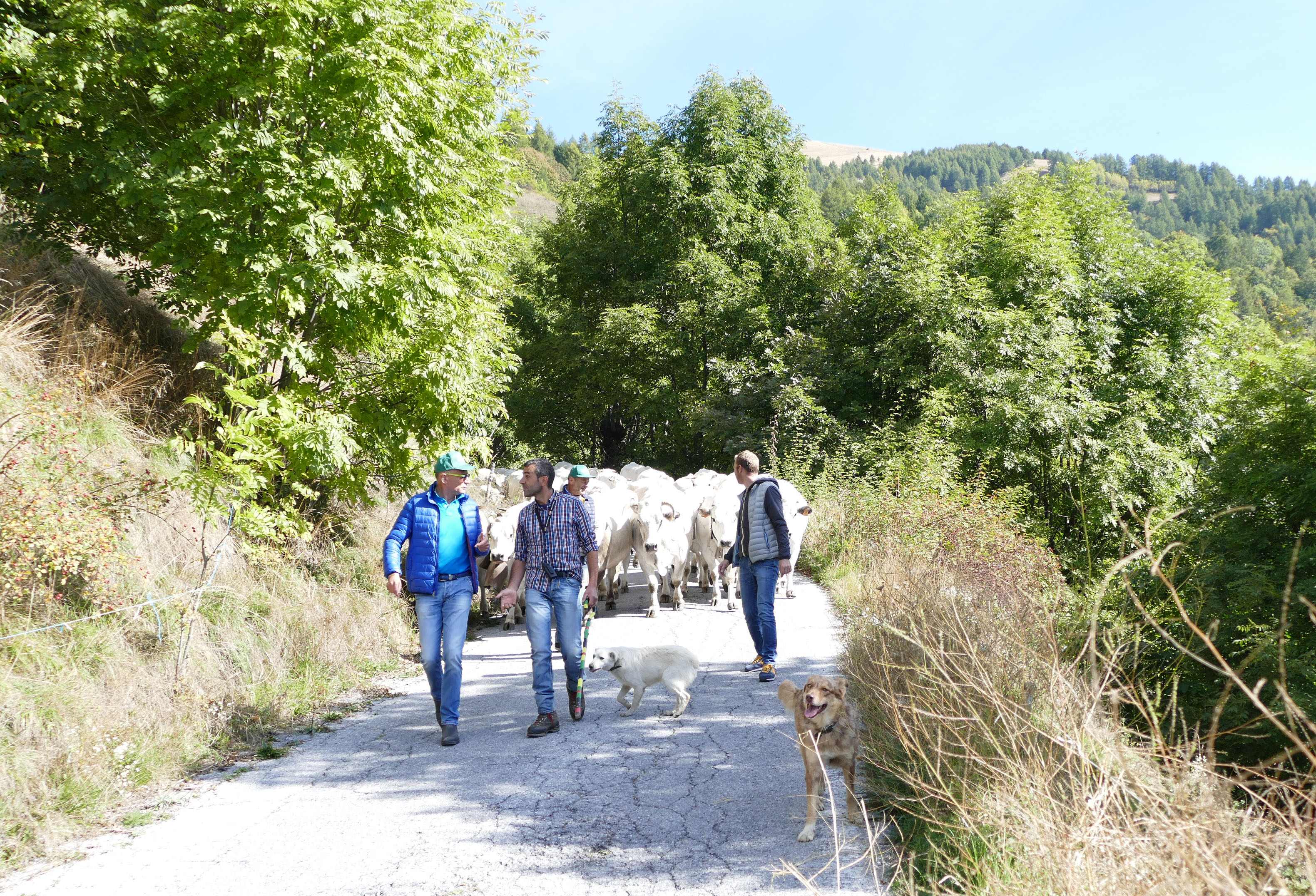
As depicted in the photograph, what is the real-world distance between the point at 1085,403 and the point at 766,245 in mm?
12751

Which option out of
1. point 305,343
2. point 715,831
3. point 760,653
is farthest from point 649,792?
point 305,343

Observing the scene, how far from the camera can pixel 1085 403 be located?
22047mm

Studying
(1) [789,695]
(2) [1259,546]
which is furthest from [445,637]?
(2) [1259,546]

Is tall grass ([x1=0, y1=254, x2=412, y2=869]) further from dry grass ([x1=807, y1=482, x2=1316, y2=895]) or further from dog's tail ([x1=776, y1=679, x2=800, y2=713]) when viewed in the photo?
dry grass ([x1=807, y1=482, x2=1316, y2=895])

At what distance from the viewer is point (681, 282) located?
97.6 feet

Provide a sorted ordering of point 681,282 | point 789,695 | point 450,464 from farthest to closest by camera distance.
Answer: point 681,282 < point 450,464 < point 789,695

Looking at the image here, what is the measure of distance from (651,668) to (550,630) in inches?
39.9

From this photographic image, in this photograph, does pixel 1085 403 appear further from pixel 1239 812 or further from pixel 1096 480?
pixel 1239 812

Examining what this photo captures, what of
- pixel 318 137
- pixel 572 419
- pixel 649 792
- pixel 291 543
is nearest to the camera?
pixel 649 792

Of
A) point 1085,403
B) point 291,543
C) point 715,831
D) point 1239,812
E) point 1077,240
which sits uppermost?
point 1077,240

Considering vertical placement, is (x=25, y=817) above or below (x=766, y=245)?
below

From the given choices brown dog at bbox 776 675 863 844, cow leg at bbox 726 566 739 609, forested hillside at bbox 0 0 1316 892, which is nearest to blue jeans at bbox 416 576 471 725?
forested hillside at bbox 0 0 1316 892

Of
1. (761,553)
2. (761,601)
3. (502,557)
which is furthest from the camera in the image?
(502,557)

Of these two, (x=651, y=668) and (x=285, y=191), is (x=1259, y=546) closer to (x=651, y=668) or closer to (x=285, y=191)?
(x=651, y=668)
